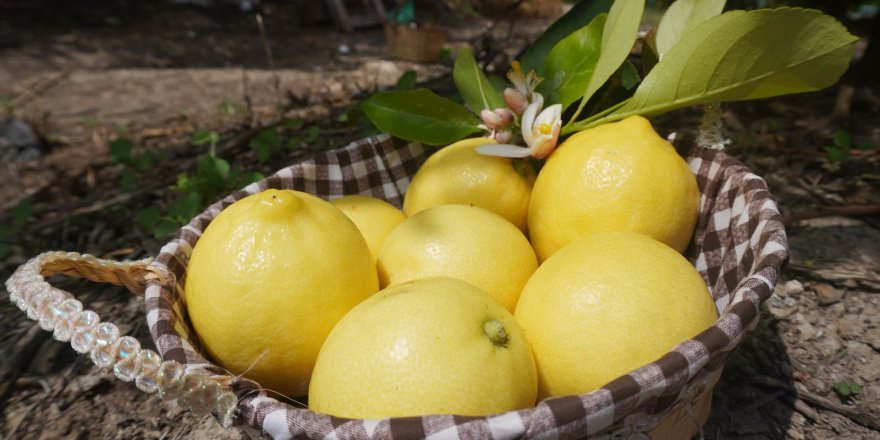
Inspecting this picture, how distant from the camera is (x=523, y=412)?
686 mm

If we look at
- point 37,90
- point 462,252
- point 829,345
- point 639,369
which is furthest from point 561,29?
point 37,90

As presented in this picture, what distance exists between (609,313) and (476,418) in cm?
34

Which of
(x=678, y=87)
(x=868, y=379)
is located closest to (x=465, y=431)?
(x=678, y=87)

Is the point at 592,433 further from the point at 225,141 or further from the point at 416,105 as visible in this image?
the point at 225,141

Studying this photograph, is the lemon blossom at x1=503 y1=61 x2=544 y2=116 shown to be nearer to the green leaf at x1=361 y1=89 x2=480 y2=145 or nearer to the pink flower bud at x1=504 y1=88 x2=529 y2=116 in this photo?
the pink flower bud at x1=504 y1=88 x2=529 y2=116

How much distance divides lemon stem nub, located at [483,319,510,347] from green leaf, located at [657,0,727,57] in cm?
85

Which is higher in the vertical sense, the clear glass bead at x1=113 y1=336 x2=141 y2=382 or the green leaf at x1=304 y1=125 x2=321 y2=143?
the clear glass bead at x1=113 y1=336 x2=141 y2=382

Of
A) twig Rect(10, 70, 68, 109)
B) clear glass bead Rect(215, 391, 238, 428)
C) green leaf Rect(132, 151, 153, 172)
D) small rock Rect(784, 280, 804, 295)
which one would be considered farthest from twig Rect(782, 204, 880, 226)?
twig Rect(10, 70, 68, 109)

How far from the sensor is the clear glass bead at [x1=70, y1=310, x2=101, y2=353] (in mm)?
803

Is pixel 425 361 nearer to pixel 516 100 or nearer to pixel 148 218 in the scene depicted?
pixel 516 100

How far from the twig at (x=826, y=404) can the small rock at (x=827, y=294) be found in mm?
394

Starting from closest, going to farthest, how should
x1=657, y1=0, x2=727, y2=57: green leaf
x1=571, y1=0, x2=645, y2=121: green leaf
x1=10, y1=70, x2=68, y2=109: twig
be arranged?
1. x1=571, y1=0, x2=645, y2=121: green leaf
2. x1=657, y1=0, x2=727, y2=57: green leaf
3. x1=10, y1=70, x2=68, y2=109: twig

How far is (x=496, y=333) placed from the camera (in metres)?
0.86

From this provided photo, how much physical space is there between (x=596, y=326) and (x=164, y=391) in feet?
2.07
